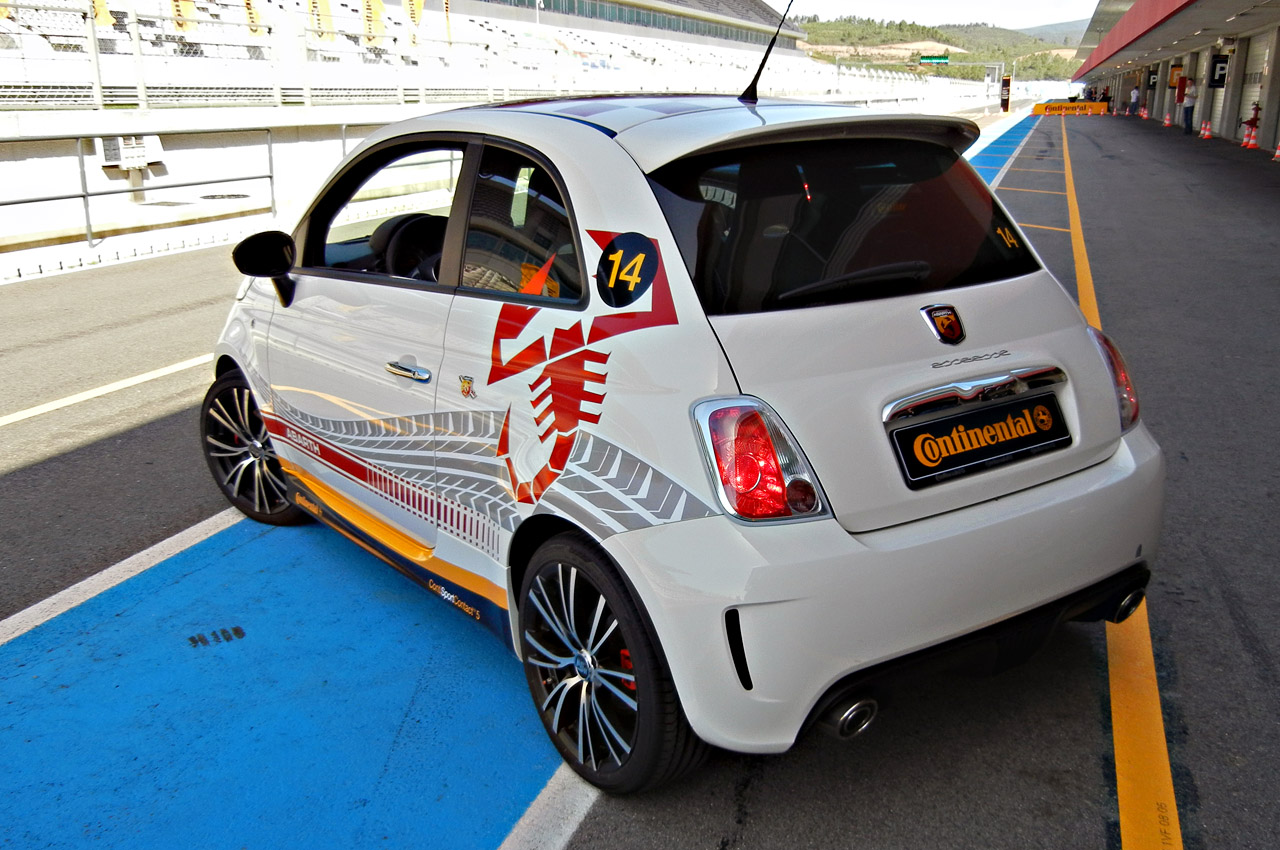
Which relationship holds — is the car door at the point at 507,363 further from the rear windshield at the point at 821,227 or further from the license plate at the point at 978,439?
the license plate at the point at 978,439

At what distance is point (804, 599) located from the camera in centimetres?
227

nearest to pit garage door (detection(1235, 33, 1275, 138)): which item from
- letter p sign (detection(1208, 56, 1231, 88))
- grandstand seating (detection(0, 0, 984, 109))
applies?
letter p sign (detection(1208, 56, 1231, 88))

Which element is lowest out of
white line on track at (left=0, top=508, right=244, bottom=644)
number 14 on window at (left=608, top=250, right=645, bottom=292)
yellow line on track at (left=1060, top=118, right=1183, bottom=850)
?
white line on track at (left=0, top=508, right=244, bottom=644)

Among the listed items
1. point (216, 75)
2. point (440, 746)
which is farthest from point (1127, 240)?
point (216, 75)

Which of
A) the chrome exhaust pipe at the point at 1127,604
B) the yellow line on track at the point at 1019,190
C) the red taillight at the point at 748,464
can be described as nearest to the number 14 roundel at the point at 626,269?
the red taillight at the point at 748,464

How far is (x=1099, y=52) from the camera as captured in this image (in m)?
68.9

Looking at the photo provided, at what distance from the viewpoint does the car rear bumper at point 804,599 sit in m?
2.27

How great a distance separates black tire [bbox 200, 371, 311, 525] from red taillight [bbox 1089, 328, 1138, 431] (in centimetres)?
307

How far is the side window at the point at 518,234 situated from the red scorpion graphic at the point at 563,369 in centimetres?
12

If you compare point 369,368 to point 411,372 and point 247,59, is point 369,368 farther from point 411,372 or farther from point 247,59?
point 247,59

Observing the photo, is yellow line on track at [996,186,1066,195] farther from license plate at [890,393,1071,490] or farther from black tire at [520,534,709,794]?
black tire at [520,534,709,794]

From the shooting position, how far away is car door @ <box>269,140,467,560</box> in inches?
126

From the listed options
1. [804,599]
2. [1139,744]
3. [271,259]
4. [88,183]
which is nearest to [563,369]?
[804,599]

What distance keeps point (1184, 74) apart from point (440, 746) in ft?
212
